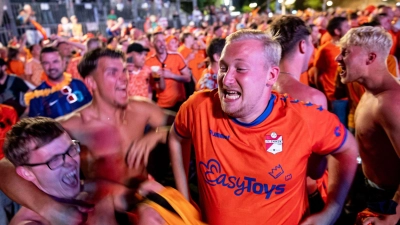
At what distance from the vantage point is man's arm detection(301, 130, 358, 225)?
2.05 metres

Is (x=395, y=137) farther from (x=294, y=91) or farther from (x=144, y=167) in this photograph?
(x=144, y=167)

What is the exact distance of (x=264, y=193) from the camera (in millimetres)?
2006

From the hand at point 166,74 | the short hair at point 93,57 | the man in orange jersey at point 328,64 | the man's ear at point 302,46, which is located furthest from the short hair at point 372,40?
the hand at point 166,74

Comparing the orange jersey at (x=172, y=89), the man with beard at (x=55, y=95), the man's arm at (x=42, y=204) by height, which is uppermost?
the man's arm at (x=42, y=204)

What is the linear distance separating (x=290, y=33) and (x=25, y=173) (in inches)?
85.9

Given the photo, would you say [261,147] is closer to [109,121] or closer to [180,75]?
[109,121]

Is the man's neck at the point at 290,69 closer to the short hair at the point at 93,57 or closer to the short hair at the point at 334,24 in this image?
the short hair at the point at 93,57

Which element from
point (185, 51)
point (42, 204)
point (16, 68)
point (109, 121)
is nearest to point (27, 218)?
point (42, 204)

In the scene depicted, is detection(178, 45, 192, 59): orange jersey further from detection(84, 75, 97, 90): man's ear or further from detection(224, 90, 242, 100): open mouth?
detection(224, 90, 242, 100): open mouth

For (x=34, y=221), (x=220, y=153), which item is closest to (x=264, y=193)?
(x=220, y=153)

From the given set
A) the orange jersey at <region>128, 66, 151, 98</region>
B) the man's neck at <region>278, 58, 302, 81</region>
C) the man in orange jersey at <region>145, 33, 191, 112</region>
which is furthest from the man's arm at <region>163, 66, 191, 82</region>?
the man's neck at <region>278, 58, 302, 81</region>

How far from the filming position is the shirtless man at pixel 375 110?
2464mm

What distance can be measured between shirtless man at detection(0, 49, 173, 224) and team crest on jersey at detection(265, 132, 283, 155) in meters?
0.89

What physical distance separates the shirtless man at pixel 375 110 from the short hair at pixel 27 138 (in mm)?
1959
